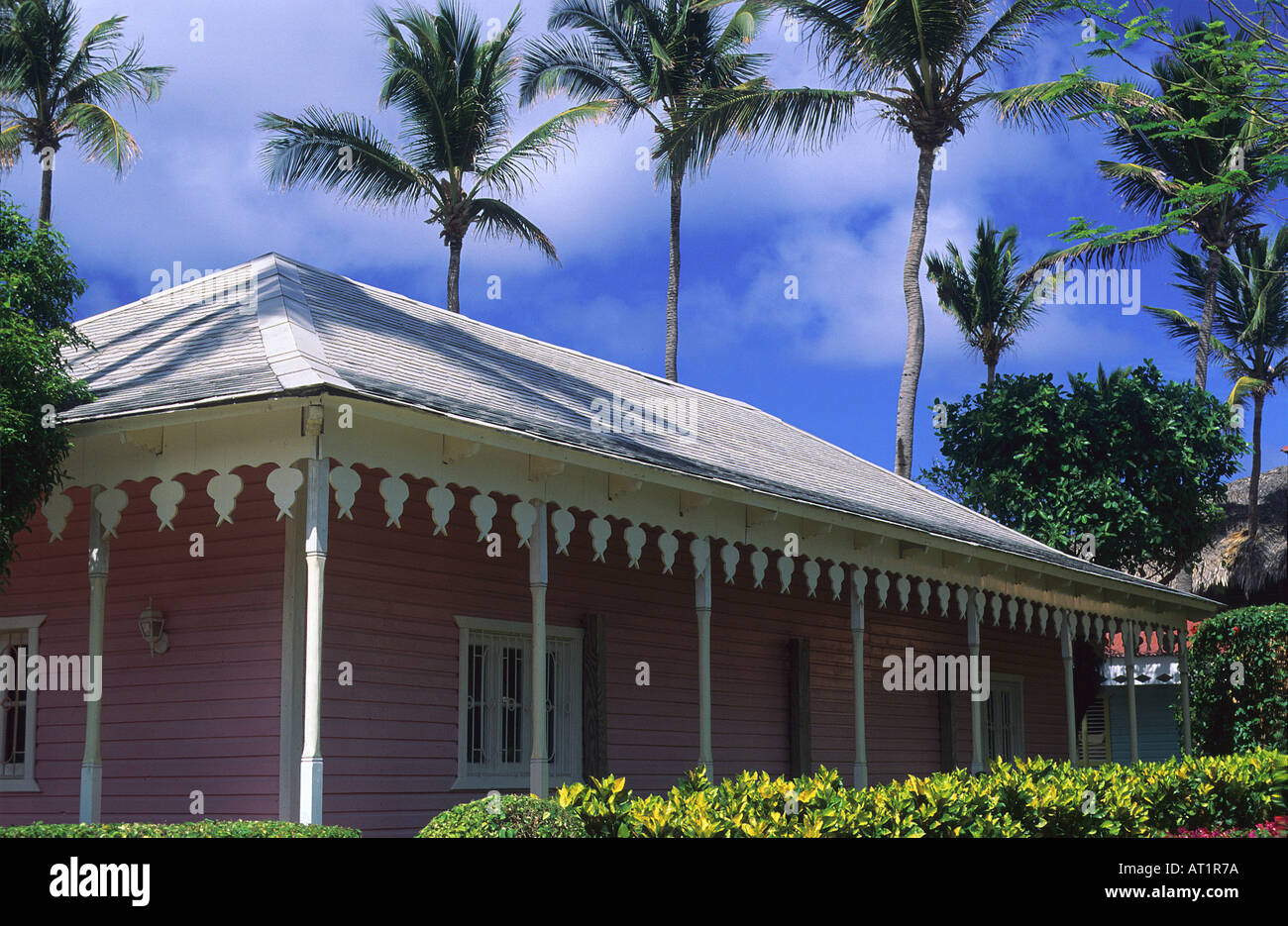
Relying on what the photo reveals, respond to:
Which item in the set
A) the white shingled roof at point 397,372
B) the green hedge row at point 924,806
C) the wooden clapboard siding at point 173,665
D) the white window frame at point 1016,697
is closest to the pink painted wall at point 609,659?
the wooden clapboard siding at point 173,665

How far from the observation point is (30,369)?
10.2 metres

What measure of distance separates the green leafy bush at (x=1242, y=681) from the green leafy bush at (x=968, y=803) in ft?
28.9

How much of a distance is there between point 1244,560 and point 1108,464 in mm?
10976

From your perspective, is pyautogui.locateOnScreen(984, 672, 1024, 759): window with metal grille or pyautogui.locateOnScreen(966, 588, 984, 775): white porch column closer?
pyautogui.locateOnScreen(966, 588, 984, 775): white porch column

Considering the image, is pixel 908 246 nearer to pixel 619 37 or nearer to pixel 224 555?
pixel 619 37

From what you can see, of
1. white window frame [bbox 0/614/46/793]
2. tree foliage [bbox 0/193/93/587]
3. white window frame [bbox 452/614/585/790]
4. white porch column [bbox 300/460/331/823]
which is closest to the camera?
white porch column [bbox 300/460/331/823]

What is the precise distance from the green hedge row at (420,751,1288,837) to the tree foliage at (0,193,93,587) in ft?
13.9

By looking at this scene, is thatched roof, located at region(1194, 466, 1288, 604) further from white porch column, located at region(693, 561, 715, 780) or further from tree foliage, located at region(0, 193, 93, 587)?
tree foliage, located at region(0, 193, 93, 587)

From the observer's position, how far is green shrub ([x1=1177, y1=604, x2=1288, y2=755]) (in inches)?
865

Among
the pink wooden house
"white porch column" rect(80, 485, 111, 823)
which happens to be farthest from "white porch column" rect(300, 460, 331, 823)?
"white porch column" rect(80, 485, 111, 823)

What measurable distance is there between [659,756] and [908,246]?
19.9m

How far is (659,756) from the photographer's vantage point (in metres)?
15.1

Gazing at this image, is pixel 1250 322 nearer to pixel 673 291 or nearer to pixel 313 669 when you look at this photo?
pixel 673 291
